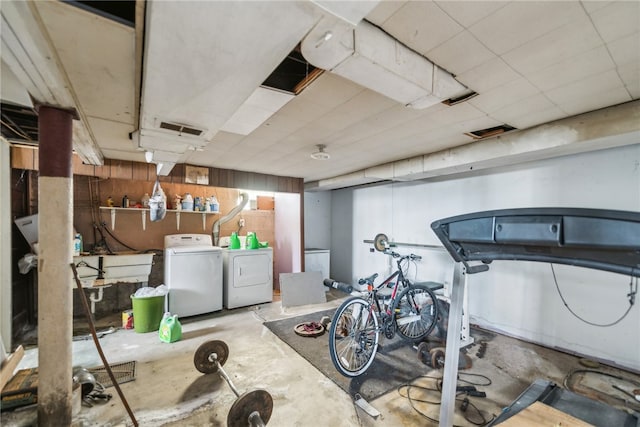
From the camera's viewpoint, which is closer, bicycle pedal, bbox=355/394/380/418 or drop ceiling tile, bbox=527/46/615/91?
drop ceiling tile, bbox=527/46/615/91

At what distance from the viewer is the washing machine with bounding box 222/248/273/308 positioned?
419cm

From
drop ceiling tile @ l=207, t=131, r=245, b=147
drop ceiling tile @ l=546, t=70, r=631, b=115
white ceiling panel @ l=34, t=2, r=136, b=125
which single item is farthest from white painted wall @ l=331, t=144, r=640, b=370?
white ceiling panel @ l=34, t=2, r=136, b=125

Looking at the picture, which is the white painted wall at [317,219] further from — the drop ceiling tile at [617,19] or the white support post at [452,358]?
the drop ceiling tile at [617,19]

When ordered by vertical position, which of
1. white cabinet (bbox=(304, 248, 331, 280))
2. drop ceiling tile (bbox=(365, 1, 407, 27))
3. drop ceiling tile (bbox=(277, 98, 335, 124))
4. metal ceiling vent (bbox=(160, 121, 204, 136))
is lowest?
white cabinet (bbox=(304, 248, 331, 280))

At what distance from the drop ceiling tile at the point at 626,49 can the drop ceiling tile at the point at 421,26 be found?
83 cm

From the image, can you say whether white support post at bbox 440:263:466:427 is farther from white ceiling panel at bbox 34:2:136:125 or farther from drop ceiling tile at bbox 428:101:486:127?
white ceiling panel at bbox 34:2:136:125

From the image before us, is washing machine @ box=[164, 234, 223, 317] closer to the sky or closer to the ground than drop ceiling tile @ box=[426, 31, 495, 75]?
closer to the ground

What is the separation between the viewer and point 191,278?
376 centimetres

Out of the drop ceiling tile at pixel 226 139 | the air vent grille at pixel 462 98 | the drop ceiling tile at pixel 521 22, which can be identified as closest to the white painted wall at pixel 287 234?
the drop ceiling tile at pixel 226 139

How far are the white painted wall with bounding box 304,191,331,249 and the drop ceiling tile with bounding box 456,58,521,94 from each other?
4495 mm

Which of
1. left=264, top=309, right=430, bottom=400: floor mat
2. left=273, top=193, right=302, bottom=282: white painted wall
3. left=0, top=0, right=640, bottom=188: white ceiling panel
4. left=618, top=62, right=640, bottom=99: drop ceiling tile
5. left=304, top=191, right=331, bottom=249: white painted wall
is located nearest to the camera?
left=0, top=0, right=640, bottom=188: white ceiling panel

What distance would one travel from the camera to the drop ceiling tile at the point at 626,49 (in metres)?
1.28

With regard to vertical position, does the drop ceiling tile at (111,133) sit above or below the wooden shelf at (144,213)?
above

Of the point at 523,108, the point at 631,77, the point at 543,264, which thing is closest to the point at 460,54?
the point at 523,108
